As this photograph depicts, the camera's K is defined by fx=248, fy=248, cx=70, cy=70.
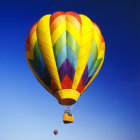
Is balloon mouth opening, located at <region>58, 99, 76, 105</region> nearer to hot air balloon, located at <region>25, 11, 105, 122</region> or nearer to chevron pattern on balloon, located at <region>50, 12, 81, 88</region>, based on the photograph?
hot air balloon, located at <region>25, 11, 105, 122</region>

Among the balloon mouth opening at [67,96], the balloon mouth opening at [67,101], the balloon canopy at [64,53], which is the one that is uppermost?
the balloon canopy at [64,53]

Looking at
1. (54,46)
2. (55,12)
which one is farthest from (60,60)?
(55,12)

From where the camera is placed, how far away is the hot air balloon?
11984 millimetres

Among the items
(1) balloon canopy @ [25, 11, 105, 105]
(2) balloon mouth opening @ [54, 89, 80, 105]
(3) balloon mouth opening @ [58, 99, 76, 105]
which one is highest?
(1) balloon canopy @ [25, 11, 105, 105]

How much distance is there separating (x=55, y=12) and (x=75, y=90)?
4397mm

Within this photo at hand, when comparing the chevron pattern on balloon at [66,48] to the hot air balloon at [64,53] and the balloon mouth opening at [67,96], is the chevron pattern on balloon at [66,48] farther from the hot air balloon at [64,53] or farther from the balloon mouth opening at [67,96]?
the balloon mouth opening at [67,96]

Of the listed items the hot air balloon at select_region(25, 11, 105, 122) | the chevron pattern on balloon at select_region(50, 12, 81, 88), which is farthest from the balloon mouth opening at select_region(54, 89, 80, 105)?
the chevron pattern on balloon at select_region(50, 12, 81, 88)

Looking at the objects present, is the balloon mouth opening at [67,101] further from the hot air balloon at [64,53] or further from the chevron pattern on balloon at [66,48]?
the chevron pattern on balloon at [66,48]

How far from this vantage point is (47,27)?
12.6 metres

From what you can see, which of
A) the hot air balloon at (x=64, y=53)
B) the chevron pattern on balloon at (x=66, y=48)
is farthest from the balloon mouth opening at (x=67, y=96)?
the chevron pattern on balloon at (x=66, y=48)

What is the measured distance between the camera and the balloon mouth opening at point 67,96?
11695 mm

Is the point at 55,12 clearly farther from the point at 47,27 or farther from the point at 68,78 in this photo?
the point at 68,78

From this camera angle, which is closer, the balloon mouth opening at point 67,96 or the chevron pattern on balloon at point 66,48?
the balloon mouth opening at point 67,96

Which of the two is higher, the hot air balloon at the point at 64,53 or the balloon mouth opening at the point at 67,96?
the hot air balloon at the point at 64,53
